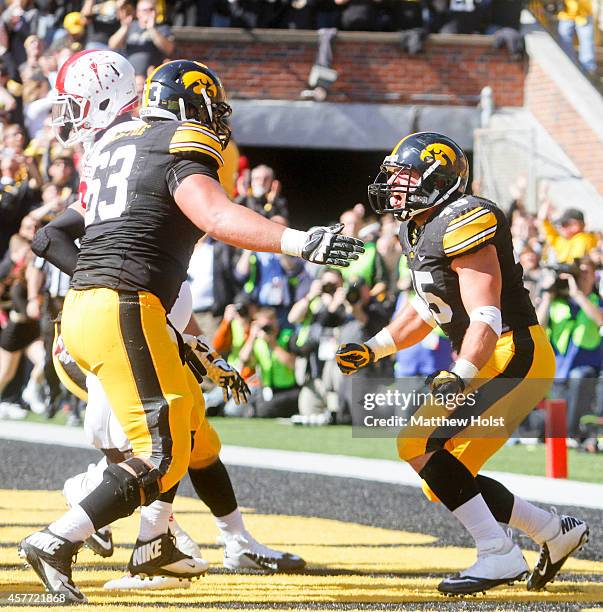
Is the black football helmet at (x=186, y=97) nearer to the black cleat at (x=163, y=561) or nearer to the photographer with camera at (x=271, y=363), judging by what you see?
the black cleat at (x=163, y=561)

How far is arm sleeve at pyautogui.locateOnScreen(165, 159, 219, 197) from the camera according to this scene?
4.51 metres

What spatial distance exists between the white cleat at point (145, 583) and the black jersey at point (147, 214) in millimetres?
1071

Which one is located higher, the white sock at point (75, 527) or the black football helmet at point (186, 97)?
→ the black football helmet at point (186, 97)

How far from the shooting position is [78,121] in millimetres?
5367

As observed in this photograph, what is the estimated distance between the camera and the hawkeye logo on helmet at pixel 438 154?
520 cm

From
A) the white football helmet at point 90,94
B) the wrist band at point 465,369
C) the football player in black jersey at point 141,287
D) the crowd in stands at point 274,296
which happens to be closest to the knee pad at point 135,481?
the football player in black jersey at point 141,287

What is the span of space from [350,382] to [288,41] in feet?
19.3

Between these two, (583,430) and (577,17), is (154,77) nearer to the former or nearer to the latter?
(583,430)

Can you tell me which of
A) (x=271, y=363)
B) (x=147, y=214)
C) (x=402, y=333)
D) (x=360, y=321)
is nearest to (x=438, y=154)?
(x=402, y=333)

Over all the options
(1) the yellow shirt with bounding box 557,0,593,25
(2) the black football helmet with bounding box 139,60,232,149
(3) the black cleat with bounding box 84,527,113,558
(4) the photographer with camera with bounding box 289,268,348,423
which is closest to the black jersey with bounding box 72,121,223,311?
(2) the black football helmet with bounding box 139,60,232,149

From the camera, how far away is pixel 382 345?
5.43 m

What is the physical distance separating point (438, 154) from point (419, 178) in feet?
0.41

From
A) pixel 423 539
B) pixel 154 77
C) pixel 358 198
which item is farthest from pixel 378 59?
pixel 154 77

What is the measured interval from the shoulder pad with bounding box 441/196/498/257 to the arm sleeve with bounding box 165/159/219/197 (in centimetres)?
95
